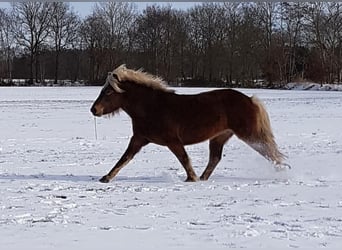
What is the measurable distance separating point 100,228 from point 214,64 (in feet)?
236

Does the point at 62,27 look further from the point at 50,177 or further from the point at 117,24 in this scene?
the point at 50,177

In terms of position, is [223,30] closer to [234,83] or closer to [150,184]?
[234,83]

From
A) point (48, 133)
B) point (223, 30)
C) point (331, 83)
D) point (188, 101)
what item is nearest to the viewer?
point (188, 101)

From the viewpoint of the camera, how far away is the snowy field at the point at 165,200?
521 centimetres

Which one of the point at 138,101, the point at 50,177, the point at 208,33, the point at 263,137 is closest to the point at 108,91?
the point at 138,101

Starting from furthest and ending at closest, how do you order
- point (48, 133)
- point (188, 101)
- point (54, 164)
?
point (48, 133) < point (54, 164) < point (188, 101)

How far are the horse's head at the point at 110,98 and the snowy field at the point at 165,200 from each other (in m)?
0.98

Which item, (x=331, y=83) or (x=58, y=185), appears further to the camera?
(x=331, y=83)

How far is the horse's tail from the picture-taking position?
8.84 m

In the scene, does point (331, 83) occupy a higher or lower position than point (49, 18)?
lower

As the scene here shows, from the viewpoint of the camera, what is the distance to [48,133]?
17.2 m

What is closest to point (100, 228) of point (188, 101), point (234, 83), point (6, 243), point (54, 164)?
point (6, 243)

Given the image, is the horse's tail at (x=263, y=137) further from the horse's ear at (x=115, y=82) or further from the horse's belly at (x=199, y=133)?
the horse's ear at (x=115, y=82)

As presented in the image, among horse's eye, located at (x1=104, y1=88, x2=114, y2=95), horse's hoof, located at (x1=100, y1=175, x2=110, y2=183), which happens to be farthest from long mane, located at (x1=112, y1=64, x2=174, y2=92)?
horse's hoof, located at (x1=100, y1=175, x2=110, y2=183)
